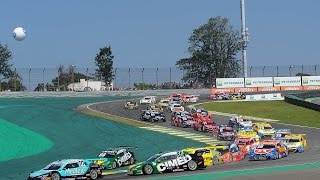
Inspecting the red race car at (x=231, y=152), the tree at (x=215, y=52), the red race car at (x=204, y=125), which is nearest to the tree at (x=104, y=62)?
the tree at (x=215, y=52)

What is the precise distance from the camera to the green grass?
64.0 m

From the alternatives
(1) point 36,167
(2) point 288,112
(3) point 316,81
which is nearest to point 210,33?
(3) point 316,81

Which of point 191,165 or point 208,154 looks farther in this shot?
point 208,154

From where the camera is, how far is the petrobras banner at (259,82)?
4205 inches

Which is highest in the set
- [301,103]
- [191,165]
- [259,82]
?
[259,82]

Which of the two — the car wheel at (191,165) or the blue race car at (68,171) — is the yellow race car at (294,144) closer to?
the car wheel at (191,165)

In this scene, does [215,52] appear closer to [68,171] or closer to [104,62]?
[104,62]

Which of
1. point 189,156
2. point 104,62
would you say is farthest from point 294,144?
point 104,62

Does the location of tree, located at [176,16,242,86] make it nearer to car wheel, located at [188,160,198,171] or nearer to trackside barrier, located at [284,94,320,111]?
trackside barrier, located at [284,94,320,111]

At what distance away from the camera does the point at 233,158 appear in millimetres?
37469

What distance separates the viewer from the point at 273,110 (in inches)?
3014

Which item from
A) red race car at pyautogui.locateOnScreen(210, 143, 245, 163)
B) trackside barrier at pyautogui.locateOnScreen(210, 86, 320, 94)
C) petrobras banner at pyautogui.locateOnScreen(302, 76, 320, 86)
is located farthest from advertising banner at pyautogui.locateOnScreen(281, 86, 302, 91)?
red race car at pyautogui.locateOnScreen(210, 143, 245, 163)

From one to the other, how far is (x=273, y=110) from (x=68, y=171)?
49999 mm

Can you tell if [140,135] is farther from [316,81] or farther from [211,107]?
[316,81]
